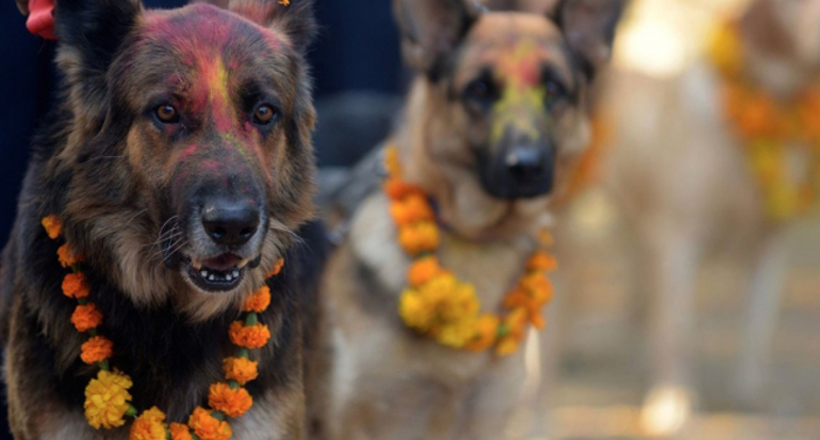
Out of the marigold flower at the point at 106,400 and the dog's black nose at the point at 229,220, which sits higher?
the dog's black nose at the point at 229,220

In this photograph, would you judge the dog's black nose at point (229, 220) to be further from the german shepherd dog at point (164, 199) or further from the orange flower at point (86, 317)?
the orange flower at point (86, 317)

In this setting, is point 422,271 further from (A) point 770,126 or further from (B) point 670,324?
(A) point 770,126

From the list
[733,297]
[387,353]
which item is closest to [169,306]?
[387,353]

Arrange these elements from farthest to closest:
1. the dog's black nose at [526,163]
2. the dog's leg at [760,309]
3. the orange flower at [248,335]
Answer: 1. the dog's leg at [760,309]
2. the dog's black nose at [526,163]
3. the orange flower at [248,335]

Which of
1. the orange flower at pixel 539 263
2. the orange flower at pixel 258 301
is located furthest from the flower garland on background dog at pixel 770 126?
the orange flower at pixel 258 301

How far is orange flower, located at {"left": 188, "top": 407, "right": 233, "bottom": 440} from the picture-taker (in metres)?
2.26

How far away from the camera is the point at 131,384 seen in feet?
7.36

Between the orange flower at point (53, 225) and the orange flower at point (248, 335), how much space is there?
444mm

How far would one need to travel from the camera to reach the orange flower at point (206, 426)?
2.26m

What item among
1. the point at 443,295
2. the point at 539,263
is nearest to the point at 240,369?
the point at 443,295

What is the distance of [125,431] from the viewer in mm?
2266

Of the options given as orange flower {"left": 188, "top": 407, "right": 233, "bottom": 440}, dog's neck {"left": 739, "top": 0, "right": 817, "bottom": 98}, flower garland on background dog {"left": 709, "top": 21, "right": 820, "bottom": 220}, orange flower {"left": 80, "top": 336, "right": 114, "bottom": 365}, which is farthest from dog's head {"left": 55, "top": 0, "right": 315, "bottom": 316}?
dog's neck {"left": 739, "top": 0, "right": 817, "bottom": 98}

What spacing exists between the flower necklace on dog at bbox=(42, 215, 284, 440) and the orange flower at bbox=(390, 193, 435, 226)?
48.3 inches

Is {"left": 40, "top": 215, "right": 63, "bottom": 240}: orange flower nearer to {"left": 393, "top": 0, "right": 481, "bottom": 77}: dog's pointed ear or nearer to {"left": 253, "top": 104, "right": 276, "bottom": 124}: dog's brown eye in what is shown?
{"left": 253, "top": 104, "right": 276, "bottom": 124}: dog's brown eye
